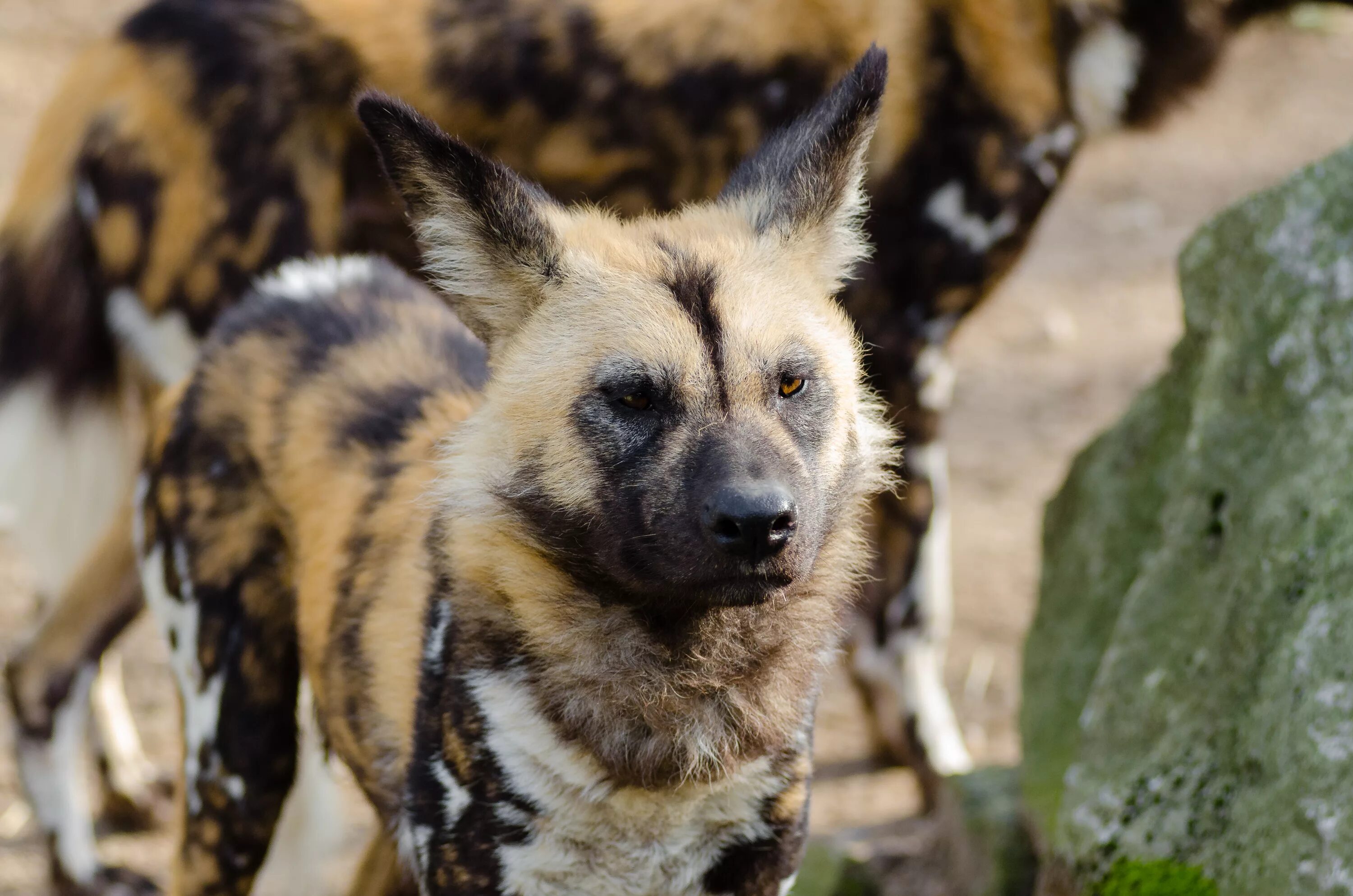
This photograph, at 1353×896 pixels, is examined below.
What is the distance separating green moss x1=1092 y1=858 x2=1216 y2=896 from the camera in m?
1.93

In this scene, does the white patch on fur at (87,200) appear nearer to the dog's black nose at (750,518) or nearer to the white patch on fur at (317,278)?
the white patch on fur at (317,278)

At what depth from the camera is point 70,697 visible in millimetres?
2918

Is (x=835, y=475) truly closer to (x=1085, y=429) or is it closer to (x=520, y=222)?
(x=520, y=222)

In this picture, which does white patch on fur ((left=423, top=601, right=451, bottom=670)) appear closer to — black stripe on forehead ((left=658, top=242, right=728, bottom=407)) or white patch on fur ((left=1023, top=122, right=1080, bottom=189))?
black stripe on forehead ((left=658, top=242, right=728, bottom=407))

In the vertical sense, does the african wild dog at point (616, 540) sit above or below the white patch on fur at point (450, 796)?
above

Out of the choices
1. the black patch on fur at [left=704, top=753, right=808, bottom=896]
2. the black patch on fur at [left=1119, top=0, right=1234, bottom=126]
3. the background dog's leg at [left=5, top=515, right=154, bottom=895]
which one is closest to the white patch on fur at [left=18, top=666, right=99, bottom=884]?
the background dog's leg at [left=5, top=515, right=154, bottom=895]

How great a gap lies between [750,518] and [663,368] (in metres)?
0.22

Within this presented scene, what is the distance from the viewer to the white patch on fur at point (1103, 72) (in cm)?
308

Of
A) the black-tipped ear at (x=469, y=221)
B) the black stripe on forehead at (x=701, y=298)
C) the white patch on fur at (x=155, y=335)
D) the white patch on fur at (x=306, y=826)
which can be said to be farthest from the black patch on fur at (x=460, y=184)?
the white patch on fur at (x=155, y=335)

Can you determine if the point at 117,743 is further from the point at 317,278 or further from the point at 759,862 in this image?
the point at 759,862

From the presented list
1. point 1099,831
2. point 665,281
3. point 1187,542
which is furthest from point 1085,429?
point 665,281

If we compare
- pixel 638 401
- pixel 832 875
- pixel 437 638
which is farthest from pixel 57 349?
pixel 832 875

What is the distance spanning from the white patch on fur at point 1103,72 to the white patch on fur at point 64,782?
2206mm

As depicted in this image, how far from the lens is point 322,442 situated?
7.42 ft
